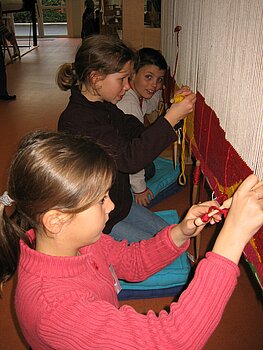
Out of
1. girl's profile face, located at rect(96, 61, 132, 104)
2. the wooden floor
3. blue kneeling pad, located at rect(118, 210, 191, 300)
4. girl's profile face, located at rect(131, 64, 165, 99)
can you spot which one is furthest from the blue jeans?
girl's profile face, located at rect(131, 64, 165, 99)

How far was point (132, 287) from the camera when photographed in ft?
5.69

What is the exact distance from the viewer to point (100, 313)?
0.77 meters

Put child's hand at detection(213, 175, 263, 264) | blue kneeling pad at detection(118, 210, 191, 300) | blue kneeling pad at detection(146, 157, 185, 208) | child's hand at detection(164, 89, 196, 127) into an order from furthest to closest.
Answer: blue kneeling pad at detection(146, 157, 185, 208) < blue kneeling pad at detection(118, 210, 191, 300) < child's hand at detection(164, 89, 196, 127) < child's hand at detection(213, 175, 263, 264)

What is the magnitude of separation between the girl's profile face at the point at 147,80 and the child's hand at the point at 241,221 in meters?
1.61

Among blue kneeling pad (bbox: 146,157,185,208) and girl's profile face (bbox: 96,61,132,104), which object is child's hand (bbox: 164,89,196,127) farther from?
blue kneeling pad (bbox: 146,157,185,208)

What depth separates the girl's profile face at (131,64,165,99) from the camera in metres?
2.20

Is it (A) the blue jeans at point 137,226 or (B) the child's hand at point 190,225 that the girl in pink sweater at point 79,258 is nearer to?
(B) the child's hand at point 190,225

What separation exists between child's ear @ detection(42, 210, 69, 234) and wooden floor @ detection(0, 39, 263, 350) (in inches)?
39.4

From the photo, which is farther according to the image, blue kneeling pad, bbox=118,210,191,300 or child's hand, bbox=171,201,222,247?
blue kneeling pad, bbox=118,210,191,300

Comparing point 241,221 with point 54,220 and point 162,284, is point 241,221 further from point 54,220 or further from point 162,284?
point 162,284

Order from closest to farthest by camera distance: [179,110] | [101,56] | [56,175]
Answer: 1. [56,175]
2. [179,110]
3. [101,56]

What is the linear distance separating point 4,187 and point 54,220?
6.96 feet

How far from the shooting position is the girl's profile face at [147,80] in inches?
86.4

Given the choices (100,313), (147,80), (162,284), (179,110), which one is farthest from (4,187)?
(100,313)
